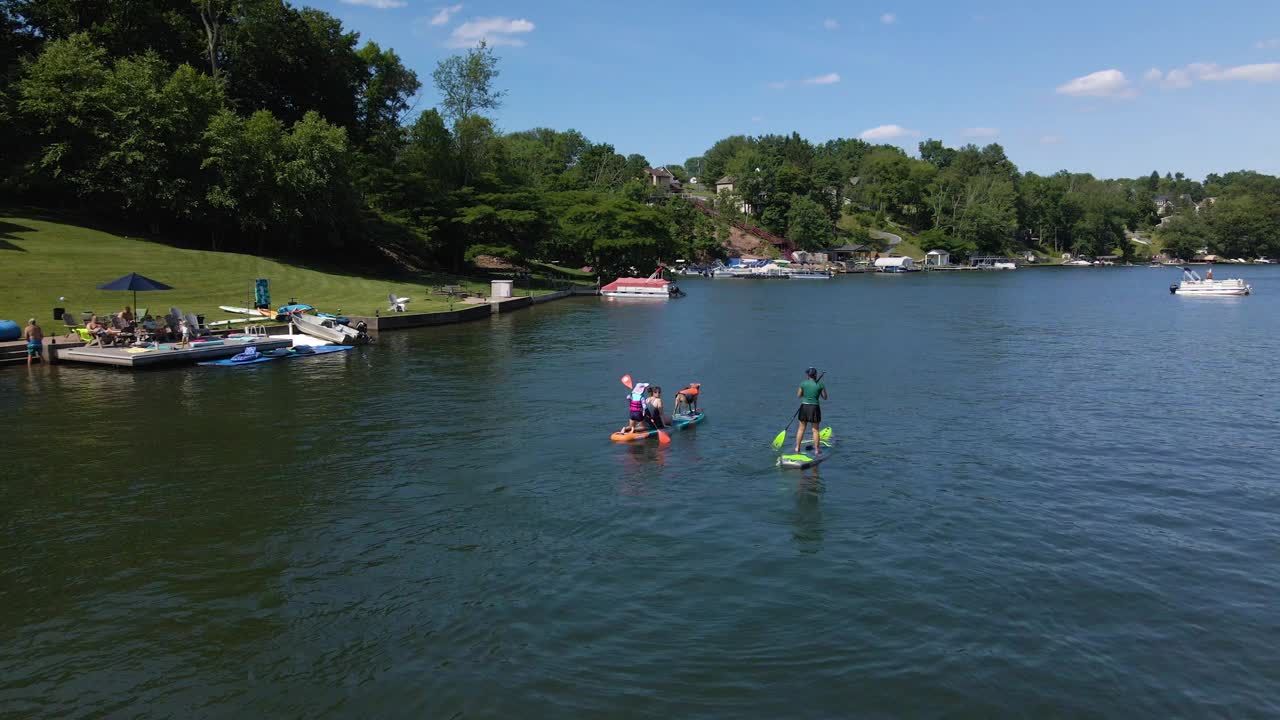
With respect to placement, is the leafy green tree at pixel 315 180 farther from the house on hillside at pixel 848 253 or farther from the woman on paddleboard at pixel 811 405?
the house on hillside at pixel 848 253

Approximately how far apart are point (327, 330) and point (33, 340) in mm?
11997

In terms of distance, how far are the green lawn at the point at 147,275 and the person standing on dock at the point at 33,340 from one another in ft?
9.55

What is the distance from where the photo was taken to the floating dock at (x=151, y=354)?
33562mm

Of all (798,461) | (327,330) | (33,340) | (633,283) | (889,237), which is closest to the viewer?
(798,461)

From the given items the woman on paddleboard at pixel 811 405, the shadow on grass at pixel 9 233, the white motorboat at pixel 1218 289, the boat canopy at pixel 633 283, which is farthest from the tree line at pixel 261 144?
the white motorboat at pixel 1218 289

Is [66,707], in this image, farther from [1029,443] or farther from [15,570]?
[1029,443]

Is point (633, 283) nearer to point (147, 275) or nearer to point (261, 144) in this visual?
point (261, 144)

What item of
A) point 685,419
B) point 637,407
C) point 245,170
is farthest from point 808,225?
point 637,407

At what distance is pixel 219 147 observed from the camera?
56.0 metres

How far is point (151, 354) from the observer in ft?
112

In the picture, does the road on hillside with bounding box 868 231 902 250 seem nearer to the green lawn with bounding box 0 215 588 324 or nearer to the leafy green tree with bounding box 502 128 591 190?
the leafy green tree with bounding box 502 128 591 190

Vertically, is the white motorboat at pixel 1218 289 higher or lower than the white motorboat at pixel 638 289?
lower

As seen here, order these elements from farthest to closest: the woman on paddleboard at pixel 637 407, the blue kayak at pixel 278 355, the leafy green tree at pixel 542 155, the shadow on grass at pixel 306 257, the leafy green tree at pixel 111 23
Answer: the leafy green tree at pixel 542 155
the leafy green tree at pixel 111 23
the shadow on grass at pixel 306 257
the blue kayak at pixel 278 355
the woman on paddleboard at pixel 637 407

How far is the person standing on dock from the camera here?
111 ft
